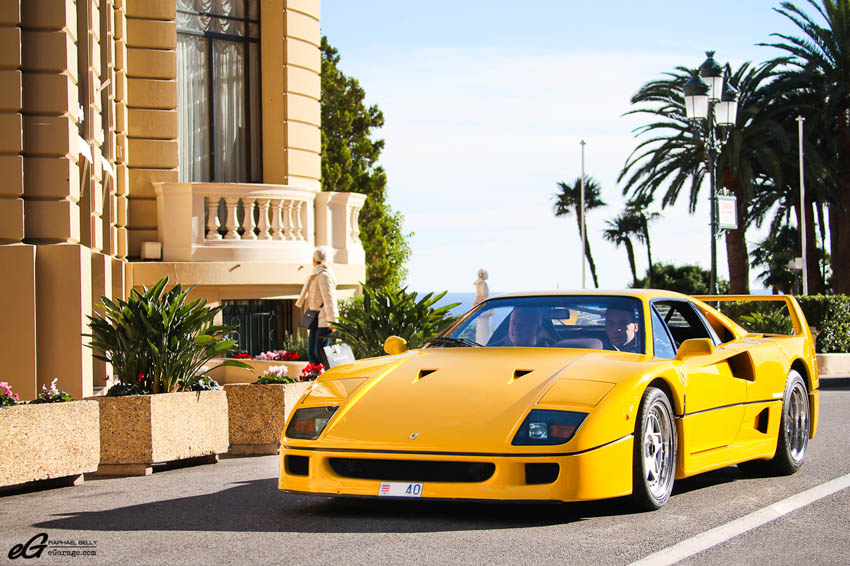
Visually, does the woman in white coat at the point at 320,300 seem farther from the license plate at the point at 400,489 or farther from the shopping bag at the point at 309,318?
the license plate at the point at 400,489

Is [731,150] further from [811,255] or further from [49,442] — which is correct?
[49,442]

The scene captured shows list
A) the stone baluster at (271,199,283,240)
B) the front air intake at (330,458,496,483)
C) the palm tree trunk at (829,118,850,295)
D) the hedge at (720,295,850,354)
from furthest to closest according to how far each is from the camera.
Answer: the palm tree trunk at (829,118,850,295) → the hedge at (720,295,850,354) → the stone baluster at (271,199,283,240) → the front air intake at (330,458,496,483)

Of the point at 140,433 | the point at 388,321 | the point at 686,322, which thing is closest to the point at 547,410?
the point at 686,322

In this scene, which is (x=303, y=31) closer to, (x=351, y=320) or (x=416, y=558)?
(x=351, y=320)

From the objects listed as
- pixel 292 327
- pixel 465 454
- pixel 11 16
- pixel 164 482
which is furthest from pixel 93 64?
pixel 465 454

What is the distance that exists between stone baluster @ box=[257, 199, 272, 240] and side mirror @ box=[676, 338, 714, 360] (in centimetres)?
1291

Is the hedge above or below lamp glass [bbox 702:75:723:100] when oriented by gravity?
below

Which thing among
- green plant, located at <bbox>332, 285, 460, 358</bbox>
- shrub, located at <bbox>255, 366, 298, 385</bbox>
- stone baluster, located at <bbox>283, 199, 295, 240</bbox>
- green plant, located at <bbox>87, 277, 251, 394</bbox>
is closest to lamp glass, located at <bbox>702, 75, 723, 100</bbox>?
stone baluster, located at <bbox>283, 199, 295, 240</bbox>

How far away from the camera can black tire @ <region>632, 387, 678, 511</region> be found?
715 cm

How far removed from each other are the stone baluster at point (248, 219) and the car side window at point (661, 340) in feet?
40.2

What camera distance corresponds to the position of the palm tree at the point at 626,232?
9625 centimetres

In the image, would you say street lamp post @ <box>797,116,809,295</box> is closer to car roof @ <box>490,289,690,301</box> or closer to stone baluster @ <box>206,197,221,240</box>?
stone baluster @ <box>206,197,221,240</box>

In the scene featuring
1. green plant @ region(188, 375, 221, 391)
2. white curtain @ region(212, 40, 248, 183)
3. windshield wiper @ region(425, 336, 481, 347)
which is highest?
white curtain @ region(212, 40, 248, 183)

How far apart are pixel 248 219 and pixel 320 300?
3.69m
